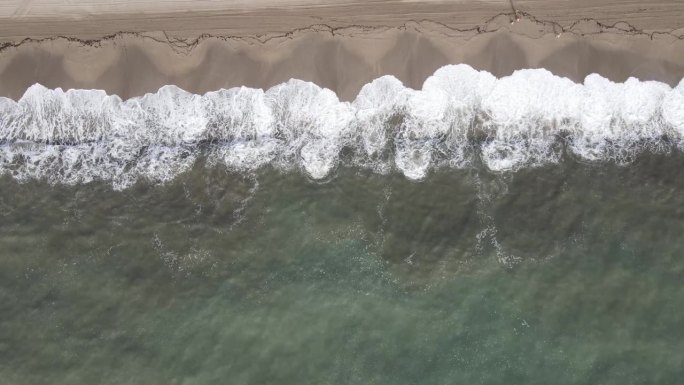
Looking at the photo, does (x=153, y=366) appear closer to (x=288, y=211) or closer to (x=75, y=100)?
(x=288, y=211)

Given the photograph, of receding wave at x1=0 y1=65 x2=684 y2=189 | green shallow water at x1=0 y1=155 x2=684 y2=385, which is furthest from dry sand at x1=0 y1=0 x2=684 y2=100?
green shallow water at x1=0 y1=155 x2=684 y2=385

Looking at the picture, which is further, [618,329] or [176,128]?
[176,128]

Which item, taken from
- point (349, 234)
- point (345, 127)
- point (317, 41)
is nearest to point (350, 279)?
point (349, 234)

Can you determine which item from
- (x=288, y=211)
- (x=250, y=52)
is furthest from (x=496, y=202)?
(x=250, y=52)

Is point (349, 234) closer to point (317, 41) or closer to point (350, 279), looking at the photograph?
point (350, 279)

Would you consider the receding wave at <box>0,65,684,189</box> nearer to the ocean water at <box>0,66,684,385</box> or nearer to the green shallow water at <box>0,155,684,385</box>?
the ocean water at <box>0,66,684,385</box>

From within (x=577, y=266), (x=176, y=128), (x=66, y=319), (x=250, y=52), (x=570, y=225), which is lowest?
(x=66, y=319)
